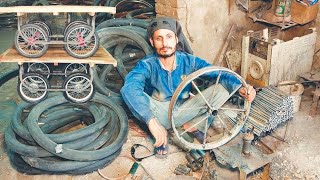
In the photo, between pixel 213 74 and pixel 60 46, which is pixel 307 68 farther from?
pixel 60 46

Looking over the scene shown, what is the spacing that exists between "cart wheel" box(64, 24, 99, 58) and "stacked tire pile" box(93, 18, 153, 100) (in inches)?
26.1

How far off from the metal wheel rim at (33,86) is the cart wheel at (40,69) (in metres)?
0.10

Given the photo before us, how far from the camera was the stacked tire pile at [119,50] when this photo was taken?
493 cm

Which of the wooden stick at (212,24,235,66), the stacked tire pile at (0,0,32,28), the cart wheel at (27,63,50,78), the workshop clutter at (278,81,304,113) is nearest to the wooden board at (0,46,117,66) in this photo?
the cart wheel at (27,63,50,78)

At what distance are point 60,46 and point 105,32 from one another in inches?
38.0

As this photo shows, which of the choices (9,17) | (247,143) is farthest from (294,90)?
(9,17)

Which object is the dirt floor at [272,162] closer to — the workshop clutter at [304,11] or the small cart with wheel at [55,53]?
the small cart with wheel at [55,53]

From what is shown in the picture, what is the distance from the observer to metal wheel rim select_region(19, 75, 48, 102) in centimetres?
441

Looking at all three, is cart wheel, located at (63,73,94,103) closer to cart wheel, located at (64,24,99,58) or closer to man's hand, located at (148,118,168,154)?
cart wheel, located at (64,24,99,58)

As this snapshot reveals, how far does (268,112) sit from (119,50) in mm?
2400

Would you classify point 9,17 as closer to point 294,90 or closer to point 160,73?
point 160,73

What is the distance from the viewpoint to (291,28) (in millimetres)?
5863

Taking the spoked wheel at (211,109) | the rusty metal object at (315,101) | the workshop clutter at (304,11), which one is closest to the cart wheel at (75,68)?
the spoked wheel at (211,109)

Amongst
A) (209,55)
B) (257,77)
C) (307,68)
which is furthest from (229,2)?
(307,68)
